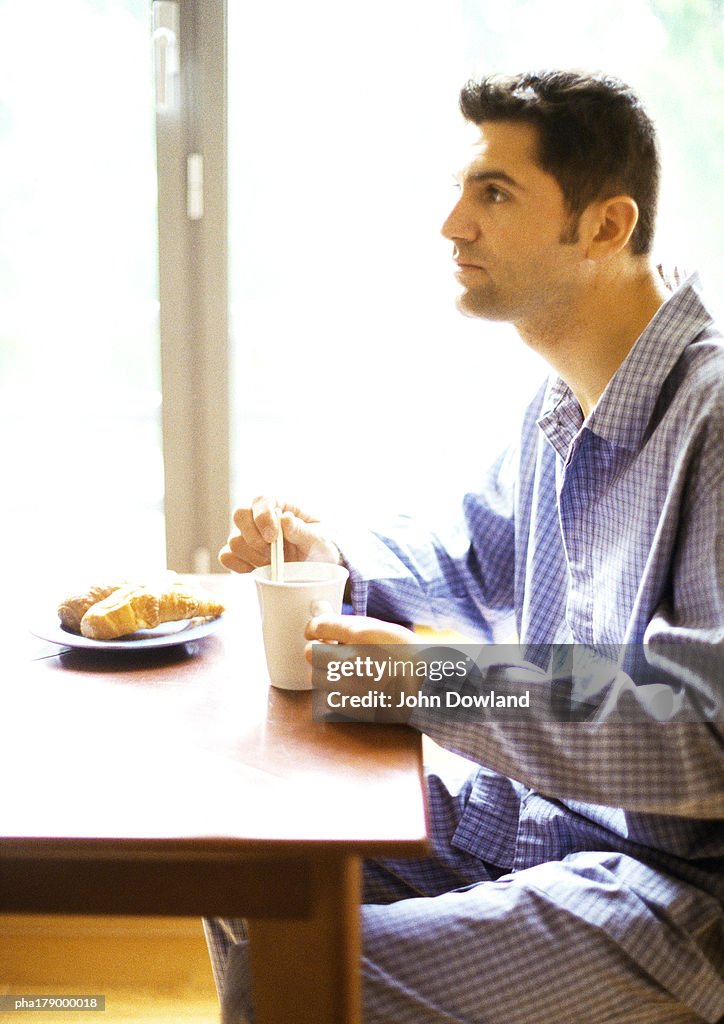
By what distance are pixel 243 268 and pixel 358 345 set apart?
1.08 feet

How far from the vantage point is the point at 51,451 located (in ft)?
7.93

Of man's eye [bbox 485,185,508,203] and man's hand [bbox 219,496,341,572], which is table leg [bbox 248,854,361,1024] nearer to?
man's hand [bbox 219,496,341,572]

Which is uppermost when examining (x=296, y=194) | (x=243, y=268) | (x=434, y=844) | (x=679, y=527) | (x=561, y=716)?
(x=296, y=194)

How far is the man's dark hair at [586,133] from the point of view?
3.89 feet

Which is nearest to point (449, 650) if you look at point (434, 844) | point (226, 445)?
point (434, 844)

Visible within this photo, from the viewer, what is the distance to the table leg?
677mm

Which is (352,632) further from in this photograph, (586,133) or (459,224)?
(586,133)

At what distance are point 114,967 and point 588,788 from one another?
1205 millimetres

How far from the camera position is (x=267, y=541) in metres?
1.13

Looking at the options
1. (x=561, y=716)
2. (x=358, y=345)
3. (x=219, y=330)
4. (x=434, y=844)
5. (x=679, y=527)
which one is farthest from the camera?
(x=358, y=345)

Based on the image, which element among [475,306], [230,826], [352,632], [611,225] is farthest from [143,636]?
[611,225]

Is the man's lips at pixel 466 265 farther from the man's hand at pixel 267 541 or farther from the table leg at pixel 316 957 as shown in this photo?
the table leg at pixel 316 957

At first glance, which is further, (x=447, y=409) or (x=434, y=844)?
(x=447, y=409)

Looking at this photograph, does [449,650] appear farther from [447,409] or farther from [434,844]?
[447,409]
